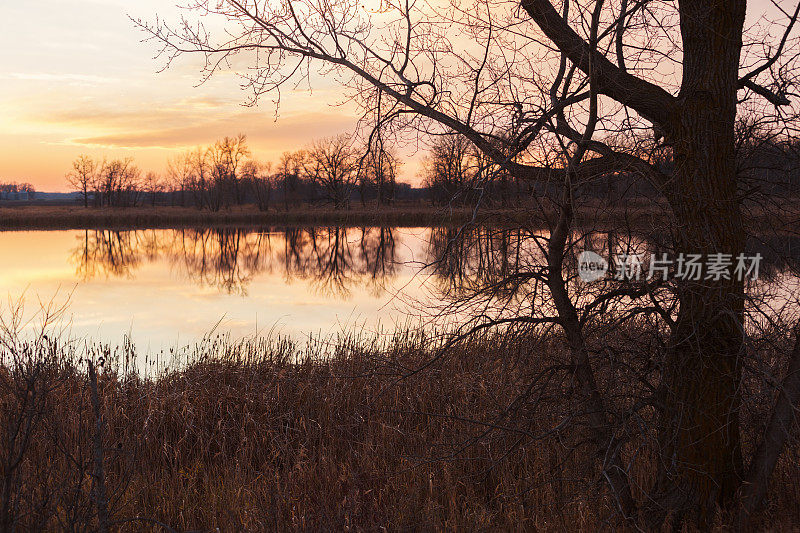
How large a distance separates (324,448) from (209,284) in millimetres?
23458

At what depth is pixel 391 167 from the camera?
5160mm

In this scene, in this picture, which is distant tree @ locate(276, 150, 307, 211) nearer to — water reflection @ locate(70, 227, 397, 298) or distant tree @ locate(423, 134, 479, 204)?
water reflection @ locate(70, 227, 397, 298)

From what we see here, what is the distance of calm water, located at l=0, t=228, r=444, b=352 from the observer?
1792 cm

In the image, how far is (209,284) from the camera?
29016 mm

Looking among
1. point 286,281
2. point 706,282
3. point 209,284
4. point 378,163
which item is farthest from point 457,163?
point 209,284

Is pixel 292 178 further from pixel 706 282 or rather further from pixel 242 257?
pixel 706 282

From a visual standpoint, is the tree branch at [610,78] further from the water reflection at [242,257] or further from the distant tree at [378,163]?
the water reflection at [242,257]

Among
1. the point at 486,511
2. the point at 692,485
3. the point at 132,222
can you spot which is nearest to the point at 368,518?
the point at 486,511

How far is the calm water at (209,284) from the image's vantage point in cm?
1792

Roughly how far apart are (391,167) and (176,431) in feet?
16.7

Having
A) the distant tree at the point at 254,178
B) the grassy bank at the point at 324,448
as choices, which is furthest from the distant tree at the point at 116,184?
the grassy bank at the point at 324,448

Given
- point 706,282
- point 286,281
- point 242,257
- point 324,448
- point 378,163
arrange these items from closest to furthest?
point 706,282, point 378,163, point 324,448, point 286,281, point 242,257

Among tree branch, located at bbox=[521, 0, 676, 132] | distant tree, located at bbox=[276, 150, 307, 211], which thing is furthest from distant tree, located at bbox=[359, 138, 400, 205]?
distant tree, located at bbox=[276, 150, 307, 211]

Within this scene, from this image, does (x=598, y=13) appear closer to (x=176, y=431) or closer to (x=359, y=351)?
(x=176, y=431)
